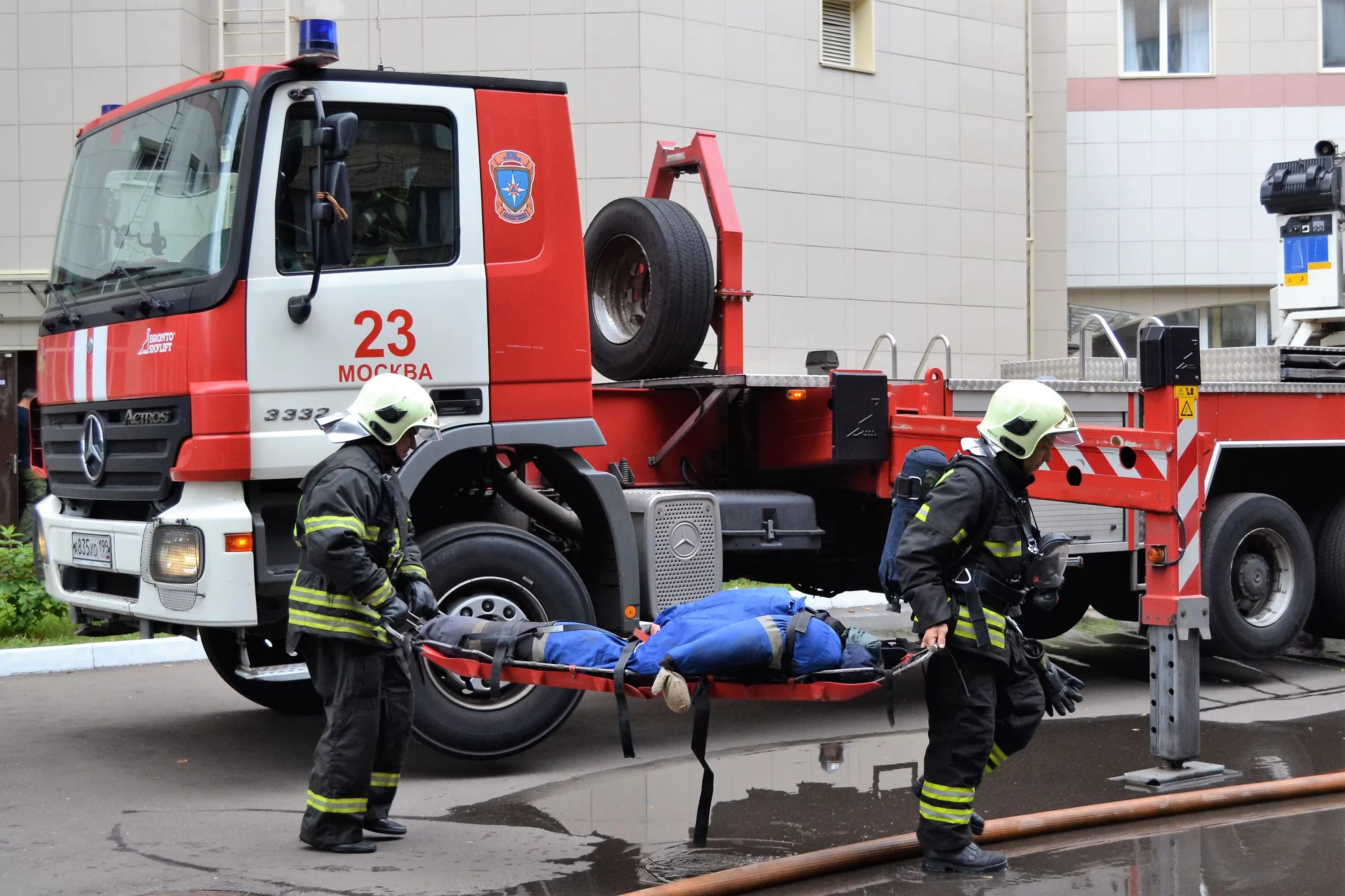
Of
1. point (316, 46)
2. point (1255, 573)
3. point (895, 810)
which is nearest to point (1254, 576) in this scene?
point (1255, 573)

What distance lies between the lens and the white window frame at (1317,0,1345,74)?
18953 mm

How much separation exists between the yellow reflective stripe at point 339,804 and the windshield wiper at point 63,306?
2627 mm

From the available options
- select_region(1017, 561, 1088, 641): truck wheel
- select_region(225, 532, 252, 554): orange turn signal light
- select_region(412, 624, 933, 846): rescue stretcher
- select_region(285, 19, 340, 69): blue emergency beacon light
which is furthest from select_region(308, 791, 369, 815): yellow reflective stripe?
select_region(1017, 561, 1088, 641): truck wheel

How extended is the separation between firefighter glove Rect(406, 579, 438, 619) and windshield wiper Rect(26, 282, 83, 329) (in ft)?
7.53

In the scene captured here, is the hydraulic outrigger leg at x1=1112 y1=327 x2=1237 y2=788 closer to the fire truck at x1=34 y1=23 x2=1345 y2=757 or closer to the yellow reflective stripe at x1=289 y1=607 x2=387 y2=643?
the fire truck at x1=34 y1=23 x2=1345 y2=757

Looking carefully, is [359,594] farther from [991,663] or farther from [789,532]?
[789,532]

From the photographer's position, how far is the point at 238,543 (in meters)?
5.87

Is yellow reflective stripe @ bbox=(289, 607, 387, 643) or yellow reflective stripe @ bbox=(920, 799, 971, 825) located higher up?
yellow reflective stripe @ bbox=(289, 607, 387, 643)

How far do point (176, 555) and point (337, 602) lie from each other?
3.80 ft

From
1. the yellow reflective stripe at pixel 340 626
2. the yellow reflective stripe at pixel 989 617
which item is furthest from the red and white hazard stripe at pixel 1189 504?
the yellow reflective stripe at pixel 340 626

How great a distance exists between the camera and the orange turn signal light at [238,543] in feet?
19.2

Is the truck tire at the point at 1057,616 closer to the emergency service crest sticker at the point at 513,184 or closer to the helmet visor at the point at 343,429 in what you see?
the emergency service crest sticker at the point at 513,184

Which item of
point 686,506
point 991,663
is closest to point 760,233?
point 686,506

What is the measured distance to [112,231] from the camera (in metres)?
6.44
